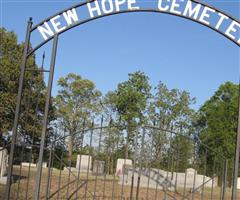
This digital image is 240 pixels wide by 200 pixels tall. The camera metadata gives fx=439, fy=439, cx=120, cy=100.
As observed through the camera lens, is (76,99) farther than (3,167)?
Yes

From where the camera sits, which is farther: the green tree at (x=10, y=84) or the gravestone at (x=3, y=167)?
the green tree at (x=10, y=84)

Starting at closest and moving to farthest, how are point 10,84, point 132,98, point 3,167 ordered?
point 3,167, point 10,84, point 132,98

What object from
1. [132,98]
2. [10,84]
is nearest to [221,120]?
[132,98]

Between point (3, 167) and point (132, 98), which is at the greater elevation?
point (132, 98)

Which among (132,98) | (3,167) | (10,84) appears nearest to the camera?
(3,167)

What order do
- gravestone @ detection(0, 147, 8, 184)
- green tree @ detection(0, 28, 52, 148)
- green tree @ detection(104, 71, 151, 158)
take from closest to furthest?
gravestone @ detection(0, 147, 8, 184) → green tree @ detection(0, 28, 52, 148) → green tree @ detection(104, 71, 151, 158)

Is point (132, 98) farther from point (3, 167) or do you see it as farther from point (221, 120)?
point (3, 167)

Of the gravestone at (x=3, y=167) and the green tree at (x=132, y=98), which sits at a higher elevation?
the green tree at (x=132, y=98)

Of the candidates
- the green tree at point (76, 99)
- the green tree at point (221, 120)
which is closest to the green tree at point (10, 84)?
the green tree at point (76, 99)

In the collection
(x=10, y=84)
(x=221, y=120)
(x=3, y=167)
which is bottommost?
(x=3, y=167)

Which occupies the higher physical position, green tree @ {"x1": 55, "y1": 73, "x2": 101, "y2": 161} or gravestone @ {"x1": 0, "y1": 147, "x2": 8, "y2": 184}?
green tree @ {"x1": 55, "y1": 73, "x2": 101, "y2": 161}

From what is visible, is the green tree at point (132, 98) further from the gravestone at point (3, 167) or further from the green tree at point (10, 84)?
the gravestone at point (3, 167)

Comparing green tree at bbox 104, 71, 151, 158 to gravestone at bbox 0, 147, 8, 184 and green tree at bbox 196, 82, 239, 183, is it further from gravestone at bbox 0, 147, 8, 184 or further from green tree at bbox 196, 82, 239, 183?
gravestone at bbox 0, 147, 8, 184

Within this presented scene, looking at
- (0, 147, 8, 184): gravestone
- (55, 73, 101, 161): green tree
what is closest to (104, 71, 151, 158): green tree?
(55, 73, 101, 161): green tree
